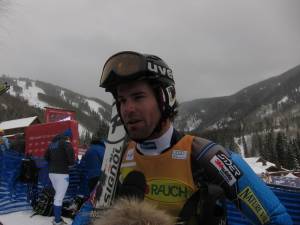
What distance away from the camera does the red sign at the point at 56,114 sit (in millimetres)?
16750

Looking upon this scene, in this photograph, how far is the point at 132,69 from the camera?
224 centimetres

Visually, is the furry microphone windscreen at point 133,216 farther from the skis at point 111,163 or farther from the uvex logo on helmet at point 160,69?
the uvex logo on helmet at point 160,69

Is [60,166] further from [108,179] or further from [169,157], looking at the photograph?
[169,157]

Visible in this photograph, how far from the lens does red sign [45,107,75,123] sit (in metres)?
16.8

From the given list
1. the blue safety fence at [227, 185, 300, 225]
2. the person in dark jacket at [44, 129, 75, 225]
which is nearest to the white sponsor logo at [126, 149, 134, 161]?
the blue safety fence at [227, 185, 300, 225]

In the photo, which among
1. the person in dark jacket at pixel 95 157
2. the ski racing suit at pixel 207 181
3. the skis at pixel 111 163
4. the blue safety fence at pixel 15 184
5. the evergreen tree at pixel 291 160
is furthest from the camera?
the evergreen tree at pixel 291 160

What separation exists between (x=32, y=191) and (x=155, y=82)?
9.74 metres

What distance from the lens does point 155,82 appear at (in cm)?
230

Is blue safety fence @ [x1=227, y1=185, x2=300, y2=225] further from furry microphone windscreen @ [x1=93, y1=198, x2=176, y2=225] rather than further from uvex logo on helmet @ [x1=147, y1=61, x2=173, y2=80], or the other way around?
furry microphone windscreen @ [x1=93, y1=198, x2=176, y2=225]

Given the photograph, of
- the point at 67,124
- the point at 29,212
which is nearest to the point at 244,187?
the point at 29,212

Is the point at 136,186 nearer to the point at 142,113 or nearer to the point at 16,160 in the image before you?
the point at 142,113

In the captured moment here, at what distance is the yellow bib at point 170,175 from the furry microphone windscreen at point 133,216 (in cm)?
49

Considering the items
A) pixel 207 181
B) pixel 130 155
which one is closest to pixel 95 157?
pixel 130 155

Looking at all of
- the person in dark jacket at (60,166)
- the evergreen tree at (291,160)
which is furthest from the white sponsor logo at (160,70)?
the evergreen tree at (291,160)
